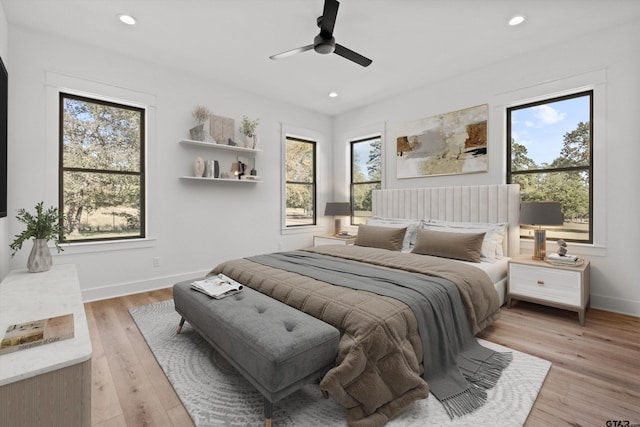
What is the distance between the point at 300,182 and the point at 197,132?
2.02 meters

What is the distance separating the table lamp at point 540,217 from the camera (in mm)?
2980

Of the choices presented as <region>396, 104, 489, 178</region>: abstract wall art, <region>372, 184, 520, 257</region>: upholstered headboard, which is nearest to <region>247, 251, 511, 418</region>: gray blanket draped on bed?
<region>372, 184, 520, 257</region>: upholstered headboard

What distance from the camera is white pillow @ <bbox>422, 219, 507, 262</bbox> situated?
3.33 meters

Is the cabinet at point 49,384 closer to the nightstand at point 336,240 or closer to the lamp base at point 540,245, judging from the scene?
the lamp base at point 540,245

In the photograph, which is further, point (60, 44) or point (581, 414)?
point (60, 44)

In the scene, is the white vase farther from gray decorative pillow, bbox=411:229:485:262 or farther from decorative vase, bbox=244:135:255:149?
gray decorative pillow, bbox=411:229:485:262

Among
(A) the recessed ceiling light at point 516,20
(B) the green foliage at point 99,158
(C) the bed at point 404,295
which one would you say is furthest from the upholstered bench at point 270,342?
(A) the recessed ceiling light at point 516,20

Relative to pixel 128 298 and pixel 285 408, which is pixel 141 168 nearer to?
pixel 128 298

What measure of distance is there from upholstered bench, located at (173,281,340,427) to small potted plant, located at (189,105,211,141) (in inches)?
107

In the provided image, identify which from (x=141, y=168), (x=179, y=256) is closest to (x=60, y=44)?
(x=141, y=168)

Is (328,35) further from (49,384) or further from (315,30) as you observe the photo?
(49,384)

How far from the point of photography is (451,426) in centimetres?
154

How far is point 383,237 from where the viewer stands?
3854 mm

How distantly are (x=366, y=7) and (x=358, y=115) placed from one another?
2.76 m
